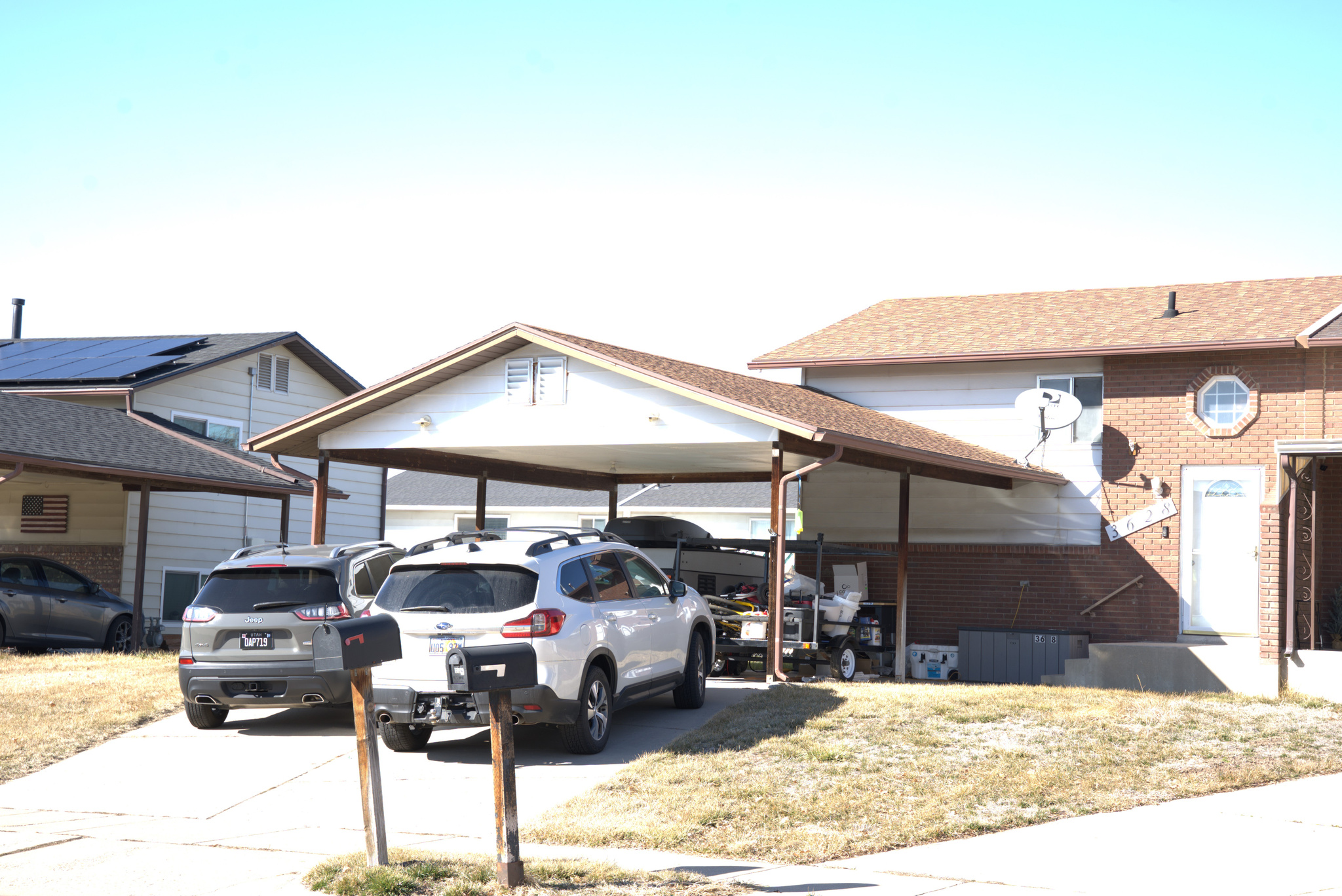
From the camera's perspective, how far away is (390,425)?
673 inches

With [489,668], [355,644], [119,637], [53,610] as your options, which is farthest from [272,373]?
[489,668]

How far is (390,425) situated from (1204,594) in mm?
11779

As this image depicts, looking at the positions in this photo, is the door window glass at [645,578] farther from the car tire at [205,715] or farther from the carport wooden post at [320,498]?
the carport wooden post at [320,498]

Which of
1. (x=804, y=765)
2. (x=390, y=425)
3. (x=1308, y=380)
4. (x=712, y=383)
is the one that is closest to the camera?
(x=804, y=765)

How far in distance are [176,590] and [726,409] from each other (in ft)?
48.7

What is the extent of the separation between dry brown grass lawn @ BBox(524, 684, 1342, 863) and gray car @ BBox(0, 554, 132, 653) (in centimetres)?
1170

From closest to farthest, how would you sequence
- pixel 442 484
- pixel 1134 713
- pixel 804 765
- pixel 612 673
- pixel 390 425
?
pixel 804 765
pixel 612 673
pixel 1134 713
pixel 390 425
pixel 442 484

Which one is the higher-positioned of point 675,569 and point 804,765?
point 675,569

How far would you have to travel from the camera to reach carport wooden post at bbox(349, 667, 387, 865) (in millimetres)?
6988

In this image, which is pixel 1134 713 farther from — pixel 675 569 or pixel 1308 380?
pixel 1308 380

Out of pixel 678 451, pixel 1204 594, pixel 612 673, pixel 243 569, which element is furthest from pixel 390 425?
pixel 1204 594

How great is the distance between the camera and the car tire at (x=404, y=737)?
11.3 metres

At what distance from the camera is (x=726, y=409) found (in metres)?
14.9

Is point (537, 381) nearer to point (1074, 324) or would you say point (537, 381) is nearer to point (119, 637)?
point (119, 637)
